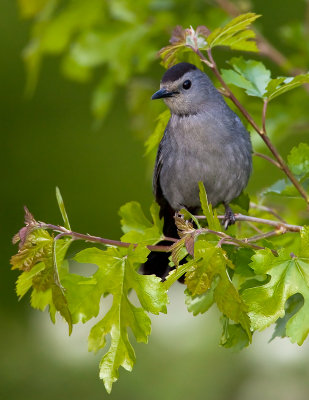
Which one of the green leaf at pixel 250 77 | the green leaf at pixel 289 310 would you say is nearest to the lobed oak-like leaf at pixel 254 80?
the green leaf at pixel 250 77

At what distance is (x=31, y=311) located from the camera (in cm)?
588

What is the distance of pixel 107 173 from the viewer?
6.27 meters

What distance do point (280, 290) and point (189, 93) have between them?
138cm

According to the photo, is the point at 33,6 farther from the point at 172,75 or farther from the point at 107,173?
the point at 107,173

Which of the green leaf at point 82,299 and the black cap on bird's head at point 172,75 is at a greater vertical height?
the black cap on bird's head at point 172,75

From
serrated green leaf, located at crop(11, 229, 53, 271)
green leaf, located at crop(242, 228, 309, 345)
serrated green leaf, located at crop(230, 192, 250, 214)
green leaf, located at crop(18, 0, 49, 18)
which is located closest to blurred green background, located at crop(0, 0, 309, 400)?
green leaf, located at crop(18, 0, 49, 18)

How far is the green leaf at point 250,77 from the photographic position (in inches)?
95.7

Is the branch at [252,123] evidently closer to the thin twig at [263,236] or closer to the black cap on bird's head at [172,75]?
the thin twig at [263,236]

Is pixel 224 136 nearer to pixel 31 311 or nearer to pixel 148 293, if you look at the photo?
pixel 148 293

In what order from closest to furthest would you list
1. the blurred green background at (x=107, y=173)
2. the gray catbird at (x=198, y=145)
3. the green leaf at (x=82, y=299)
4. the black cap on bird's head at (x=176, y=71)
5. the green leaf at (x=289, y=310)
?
the green leaf at (x=82, y=299), the green leaf at (x=289, y=310), the black cap on bird's head at (x=176, y=71), the gray catbird at (x=198, y=145), the blurred green background at (x=107, y=173)

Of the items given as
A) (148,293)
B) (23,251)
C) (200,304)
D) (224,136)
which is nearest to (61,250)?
(23,251)

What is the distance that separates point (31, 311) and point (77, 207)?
92 centimetres

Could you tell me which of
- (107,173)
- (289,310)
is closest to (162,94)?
(289,310)

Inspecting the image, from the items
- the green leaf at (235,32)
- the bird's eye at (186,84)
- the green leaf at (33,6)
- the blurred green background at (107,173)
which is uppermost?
the green leaf at (33,6)
